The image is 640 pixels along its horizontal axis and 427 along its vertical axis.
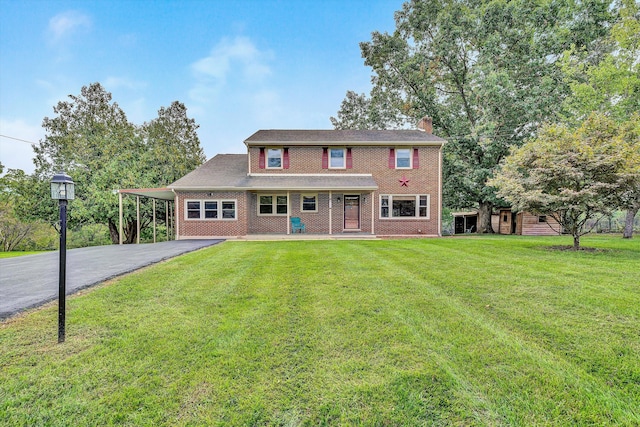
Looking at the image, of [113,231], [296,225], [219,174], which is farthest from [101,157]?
[296,225]

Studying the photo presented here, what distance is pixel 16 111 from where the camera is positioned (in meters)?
15.9

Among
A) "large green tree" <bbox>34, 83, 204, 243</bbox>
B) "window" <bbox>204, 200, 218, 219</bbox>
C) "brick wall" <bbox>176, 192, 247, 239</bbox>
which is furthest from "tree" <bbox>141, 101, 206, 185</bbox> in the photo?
"window" <bbox>204, 200, 218, 219</bbox>

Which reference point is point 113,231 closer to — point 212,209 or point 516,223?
point 212,209

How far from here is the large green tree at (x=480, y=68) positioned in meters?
16.5

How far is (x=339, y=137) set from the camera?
16562mm

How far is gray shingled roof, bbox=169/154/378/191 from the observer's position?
14.2 metres

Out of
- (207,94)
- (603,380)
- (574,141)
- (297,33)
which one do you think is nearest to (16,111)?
(207,94)

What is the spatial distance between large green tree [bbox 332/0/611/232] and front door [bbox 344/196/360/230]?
7.30m

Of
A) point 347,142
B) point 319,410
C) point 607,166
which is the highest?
point 347,142

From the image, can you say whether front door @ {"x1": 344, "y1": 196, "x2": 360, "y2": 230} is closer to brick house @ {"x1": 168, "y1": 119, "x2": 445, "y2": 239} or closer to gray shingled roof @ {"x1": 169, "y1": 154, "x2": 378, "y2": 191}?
brick house @ {"x1": 168, "y1": 119, "x2": 445, "y2": 239}

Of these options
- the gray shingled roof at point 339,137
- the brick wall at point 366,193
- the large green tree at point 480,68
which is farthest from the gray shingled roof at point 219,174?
the large green tree at point 480,68

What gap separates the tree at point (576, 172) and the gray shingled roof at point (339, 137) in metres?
6.93

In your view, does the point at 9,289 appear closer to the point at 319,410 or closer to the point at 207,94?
the point at 319,410

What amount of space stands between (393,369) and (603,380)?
1.59 meters
